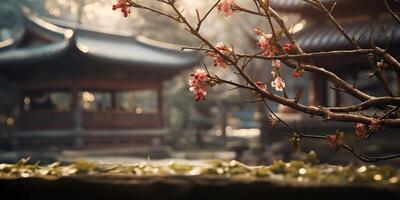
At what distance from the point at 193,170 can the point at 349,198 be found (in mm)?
1452

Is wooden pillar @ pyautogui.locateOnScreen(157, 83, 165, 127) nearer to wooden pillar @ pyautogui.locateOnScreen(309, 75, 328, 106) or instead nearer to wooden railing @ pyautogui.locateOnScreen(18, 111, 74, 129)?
wooden railing @ pyautogui.locateOnScreen(18, 111, 74, 129)

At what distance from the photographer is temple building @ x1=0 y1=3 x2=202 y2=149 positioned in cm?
2255

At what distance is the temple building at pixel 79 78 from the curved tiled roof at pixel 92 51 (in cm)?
4

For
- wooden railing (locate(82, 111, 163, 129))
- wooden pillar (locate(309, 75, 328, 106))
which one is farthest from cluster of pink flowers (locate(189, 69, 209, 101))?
wooden railing (locate(82, 111, 163, 129))

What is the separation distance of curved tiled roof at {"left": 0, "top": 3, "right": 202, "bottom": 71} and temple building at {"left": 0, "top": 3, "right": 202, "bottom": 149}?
0.04 metres

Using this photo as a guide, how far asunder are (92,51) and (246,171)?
1804cm

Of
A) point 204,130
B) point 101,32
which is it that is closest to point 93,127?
point 101,32

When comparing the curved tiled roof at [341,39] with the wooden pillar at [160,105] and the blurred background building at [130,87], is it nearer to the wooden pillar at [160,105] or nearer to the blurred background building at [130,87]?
the blurred background building at [130,87]

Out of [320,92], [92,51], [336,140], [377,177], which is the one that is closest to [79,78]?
[92,51]

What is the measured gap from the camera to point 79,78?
2325 centimetres

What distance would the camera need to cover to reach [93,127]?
22844 millimetres

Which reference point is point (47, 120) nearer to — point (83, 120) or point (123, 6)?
point (83, 120)

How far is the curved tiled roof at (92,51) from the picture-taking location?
2212cm

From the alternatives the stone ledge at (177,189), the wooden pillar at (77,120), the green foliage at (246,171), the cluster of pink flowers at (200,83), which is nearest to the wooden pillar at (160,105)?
the wooden pillar at (77,120)
